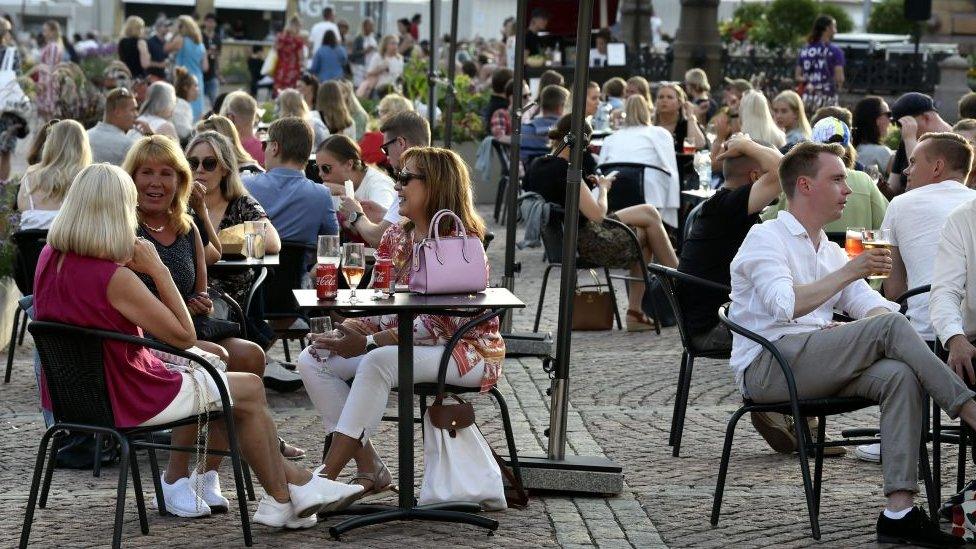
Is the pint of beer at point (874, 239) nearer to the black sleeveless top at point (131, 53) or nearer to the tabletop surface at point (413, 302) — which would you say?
the tabletop surface at point (413, 302)

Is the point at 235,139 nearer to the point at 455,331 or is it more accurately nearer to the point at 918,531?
Result: the point at 455,331

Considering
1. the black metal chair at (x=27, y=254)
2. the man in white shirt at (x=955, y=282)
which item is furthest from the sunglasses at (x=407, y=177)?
the black metal chair at (x=27, y=254)

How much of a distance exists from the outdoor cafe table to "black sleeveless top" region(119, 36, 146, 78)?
1564cm

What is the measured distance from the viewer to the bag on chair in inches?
230

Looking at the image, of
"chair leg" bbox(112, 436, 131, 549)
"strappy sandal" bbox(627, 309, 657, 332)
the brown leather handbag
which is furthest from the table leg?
"strappy sandal" bbox(627, 309, 657, 332)

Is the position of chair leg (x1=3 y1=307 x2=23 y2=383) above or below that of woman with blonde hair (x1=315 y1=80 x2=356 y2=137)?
below

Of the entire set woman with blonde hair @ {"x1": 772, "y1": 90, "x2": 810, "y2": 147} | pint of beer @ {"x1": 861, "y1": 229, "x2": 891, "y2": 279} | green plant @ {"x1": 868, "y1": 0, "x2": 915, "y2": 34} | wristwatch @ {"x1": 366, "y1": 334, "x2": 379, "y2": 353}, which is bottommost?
wristwatch @ {"x1": 366, "y1": 334, "x2": 379, "y2": 353}

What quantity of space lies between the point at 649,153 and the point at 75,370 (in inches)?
284

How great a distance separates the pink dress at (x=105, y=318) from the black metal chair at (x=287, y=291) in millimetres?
2630

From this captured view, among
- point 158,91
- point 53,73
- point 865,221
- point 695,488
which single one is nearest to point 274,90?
point 53,73

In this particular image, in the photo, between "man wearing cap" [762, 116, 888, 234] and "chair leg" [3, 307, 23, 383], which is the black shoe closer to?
"man wearing cap" [762, 116, 888, 234]

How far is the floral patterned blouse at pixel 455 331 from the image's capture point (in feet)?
19.4

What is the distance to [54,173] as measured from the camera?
27.8ft

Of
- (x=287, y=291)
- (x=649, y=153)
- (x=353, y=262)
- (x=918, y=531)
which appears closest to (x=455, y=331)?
(x=353, y=262)
